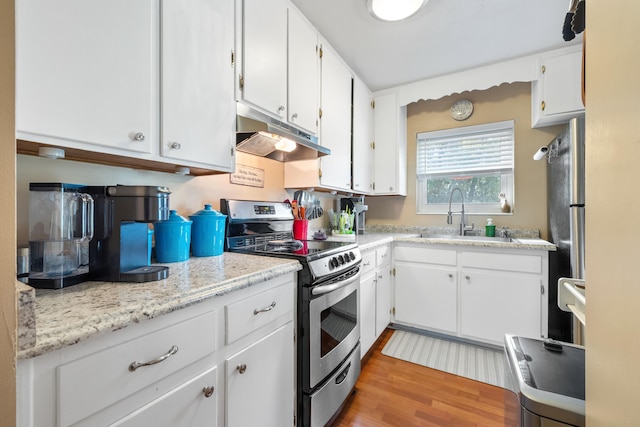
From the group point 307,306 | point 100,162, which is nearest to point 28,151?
point 100,162

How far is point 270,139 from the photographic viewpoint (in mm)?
1611

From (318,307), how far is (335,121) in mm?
1574

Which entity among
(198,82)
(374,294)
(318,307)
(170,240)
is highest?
(198,82)

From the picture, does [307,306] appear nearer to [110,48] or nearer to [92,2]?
[110,48]

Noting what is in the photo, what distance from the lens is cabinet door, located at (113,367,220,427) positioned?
0.67 metres

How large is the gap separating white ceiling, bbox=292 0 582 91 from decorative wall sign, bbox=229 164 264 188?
3.69 ft

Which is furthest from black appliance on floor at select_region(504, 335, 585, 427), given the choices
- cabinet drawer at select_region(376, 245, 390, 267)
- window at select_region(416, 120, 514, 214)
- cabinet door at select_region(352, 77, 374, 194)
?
window at select_region(416, 120, 514, 214)

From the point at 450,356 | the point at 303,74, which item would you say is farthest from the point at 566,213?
the point at 303,74

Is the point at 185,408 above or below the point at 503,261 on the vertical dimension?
below

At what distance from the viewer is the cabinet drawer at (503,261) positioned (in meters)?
2.04

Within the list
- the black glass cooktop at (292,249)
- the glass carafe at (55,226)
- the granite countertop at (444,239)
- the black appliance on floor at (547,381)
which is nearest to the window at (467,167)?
the granite countertop at (444,239)

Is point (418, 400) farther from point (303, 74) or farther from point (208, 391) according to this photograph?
point (303, 74)

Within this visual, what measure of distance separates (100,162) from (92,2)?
560mm

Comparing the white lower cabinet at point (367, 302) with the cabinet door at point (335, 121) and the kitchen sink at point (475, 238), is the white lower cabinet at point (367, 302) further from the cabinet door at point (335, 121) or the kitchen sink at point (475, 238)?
the kitchen sink at point (475, 238)
